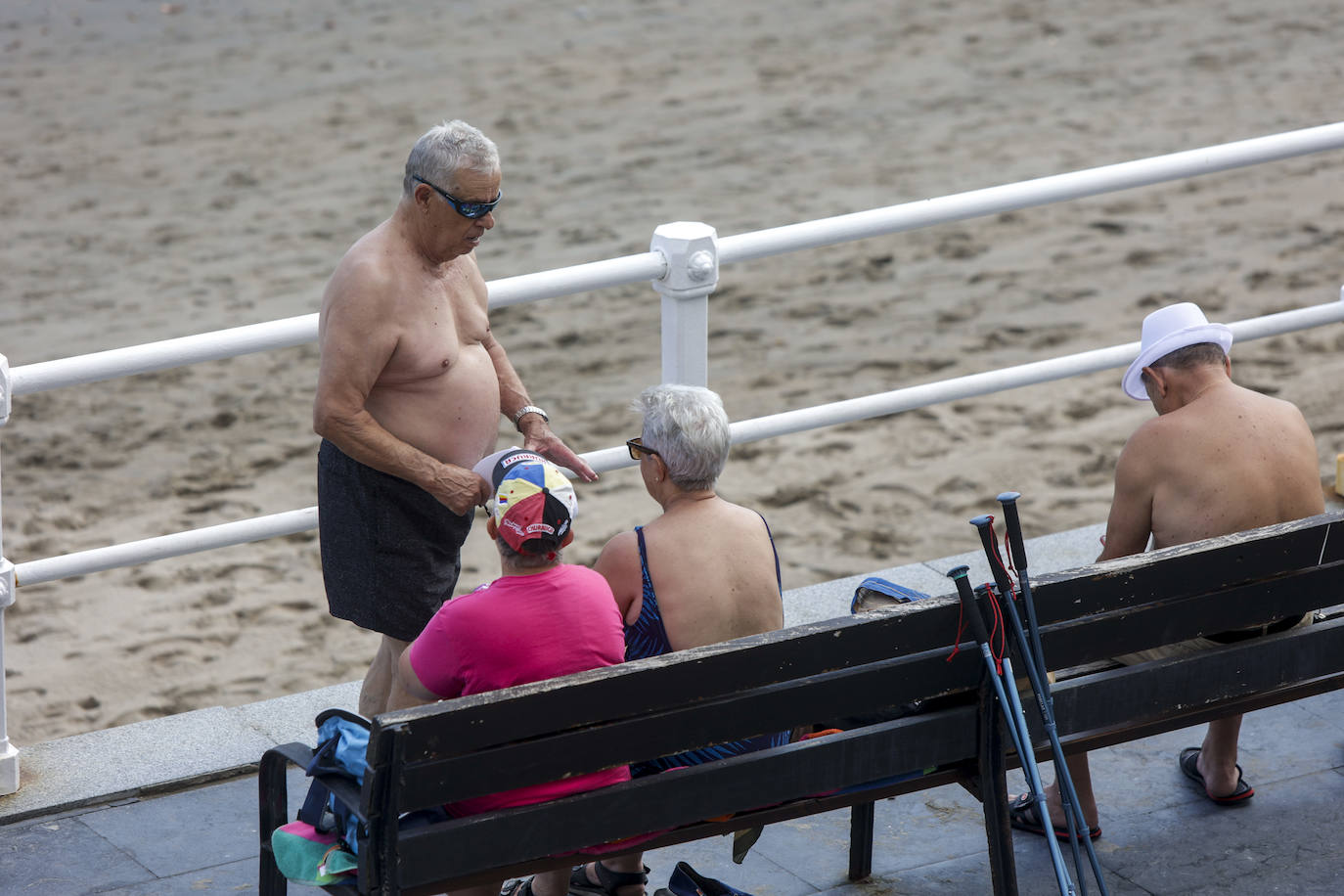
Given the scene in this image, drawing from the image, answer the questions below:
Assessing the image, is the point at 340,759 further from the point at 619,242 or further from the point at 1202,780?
the point at 619,242

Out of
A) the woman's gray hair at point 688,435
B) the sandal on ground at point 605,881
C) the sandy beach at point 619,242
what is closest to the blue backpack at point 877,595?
the woman's gray hair at point 688,435

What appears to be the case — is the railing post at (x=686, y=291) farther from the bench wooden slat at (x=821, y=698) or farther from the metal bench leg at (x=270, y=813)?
the metal bench leg at (x=270, y=813)

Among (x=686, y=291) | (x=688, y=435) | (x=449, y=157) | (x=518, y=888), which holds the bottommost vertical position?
(x=518, y=888)

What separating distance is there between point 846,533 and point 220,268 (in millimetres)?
4651

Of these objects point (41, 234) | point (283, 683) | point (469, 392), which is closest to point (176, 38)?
point (41, 234)

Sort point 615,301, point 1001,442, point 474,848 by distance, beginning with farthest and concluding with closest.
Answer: point 615,301, point 1001,442, point 474,848

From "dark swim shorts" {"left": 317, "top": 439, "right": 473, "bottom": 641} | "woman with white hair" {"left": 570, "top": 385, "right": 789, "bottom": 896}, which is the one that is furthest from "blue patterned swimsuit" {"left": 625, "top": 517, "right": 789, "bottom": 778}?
"dark swim shorts" {"left": 317, "top": 439, "right": 473, "bottom": 641}

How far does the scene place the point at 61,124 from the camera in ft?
40.3

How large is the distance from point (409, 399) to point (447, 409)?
3.5 inches

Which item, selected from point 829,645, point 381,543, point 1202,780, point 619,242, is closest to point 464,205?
point 381,543

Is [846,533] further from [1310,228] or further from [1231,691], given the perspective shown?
[1310,228]

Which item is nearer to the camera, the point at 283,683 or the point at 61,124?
the point at 283,683

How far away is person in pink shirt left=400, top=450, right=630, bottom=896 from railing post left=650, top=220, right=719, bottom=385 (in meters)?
1.51

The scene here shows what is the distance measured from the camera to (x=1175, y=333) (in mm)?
3773
